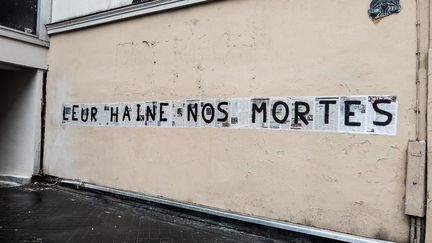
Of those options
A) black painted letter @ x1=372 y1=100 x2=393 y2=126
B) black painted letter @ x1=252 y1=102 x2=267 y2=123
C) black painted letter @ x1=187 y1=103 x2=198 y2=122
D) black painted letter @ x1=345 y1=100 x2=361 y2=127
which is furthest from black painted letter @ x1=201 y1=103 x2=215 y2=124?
black painted letter @ x1=372 y1=100 x2=393 y2=126

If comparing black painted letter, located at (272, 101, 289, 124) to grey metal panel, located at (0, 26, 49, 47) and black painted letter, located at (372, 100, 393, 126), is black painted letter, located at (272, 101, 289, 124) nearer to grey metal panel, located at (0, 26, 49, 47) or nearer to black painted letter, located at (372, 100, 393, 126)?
black painted letter, located at (372, 100, 393, 126)

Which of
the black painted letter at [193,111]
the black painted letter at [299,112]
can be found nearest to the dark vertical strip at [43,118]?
the black painted letter at [193,111]

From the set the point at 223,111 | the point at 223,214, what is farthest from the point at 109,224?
the point at 223,111

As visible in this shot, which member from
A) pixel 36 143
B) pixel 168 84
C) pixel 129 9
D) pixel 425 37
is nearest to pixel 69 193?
pixel 36 143

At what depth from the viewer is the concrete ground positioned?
501 cm

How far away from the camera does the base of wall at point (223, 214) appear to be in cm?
467

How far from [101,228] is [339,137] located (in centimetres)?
343

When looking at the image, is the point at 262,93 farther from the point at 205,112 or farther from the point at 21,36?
the point at 21,36

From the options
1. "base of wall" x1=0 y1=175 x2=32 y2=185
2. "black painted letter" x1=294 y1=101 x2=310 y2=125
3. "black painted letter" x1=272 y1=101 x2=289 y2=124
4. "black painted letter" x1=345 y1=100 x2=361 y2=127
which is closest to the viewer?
"black painted letter" x1=345 y1=100 x2=361 y2=127

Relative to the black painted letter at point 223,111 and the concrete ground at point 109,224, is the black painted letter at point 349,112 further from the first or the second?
the black painted letter at point 223,111

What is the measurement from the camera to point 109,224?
5.59 metres

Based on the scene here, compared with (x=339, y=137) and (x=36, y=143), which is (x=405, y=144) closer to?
(x=339, y=137)

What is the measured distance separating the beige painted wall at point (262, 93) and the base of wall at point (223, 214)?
96mm

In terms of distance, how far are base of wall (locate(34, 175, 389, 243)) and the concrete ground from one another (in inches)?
2.8
